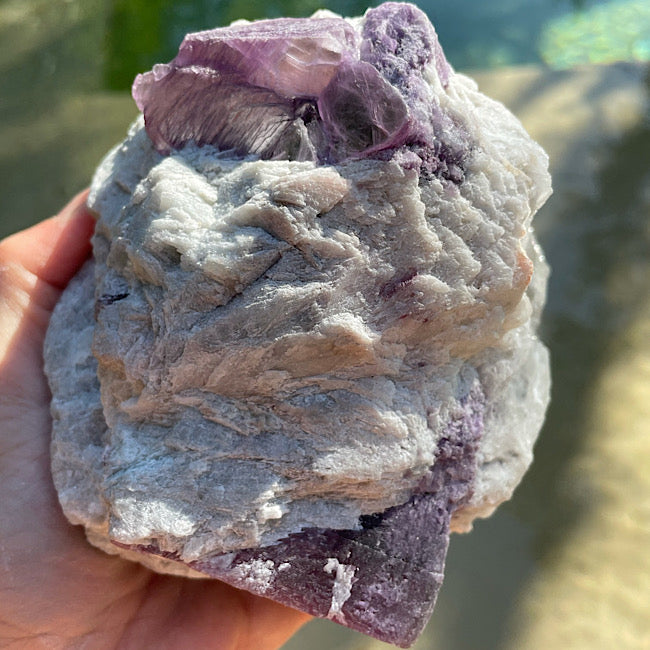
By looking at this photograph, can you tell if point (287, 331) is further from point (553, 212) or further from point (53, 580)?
point (553, 212)

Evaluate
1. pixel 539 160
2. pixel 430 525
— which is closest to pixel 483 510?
pixel 430 525

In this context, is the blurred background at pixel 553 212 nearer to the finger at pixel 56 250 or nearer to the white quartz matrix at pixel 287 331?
the white quartz matrix at pixel 287 331

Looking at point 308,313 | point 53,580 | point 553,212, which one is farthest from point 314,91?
point 553,212

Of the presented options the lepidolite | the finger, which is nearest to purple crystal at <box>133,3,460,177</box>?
the lepidolite

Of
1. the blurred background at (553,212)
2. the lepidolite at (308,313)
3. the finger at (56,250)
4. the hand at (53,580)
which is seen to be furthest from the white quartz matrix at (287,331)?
the blurred background at (553,212)

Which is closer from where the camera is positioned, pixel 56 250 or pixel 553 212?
pixel 56 250

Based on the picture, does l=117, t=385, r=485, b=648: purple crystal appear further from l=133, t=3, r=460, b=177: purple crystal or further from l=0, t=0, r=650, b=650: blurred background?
l=0, t=0, r=650, b=650: blurred background
